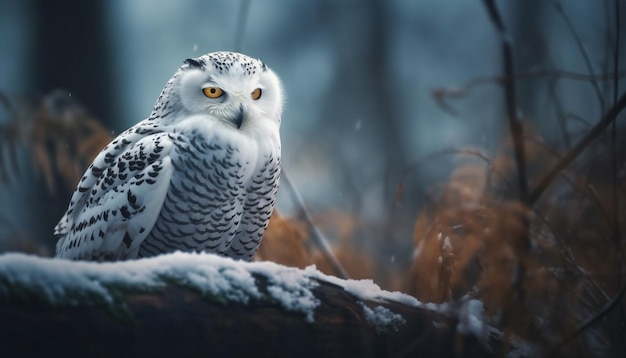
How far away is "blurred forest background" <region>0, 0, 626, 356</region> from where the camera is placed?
1.28 meters

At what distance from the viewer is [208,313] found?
1075 mm

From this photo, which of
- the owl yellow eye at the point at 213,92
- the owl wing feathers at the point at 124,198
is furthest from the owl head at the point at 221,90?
the owl wing feathers at the point at 124,198

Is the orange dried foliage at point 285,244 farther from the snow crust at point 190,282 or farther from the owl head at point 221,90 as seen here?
the snow crust at point 190,282

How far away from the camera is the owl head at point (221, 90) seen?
1496 millimetres

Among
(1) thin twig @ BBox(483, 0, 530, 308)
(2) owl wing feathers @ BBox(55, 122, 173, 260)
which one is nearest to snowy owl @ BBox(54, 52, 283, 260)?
(2) owl wing feathers @ BBox(55, 122, 173, 260)

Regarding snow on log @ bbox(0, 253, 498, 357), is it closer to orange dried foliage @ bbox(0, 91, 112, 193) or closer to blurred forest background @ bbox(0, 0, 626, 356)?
blurred forest background @ bbox(0, 0, 626, 356)

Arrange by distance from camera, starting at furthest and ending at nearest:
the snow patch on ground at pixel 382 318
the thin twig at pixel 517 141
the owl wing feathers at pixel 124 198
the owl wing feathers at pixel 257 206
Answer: the owl wing feathers at pixel 257 206, the owl wing feathers at pixel 124 198, the snow patch on ground at pixel 382 318, the thin twig at pixel 517 141

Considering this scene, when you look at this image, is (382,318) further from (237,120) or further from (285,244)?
(285,244)

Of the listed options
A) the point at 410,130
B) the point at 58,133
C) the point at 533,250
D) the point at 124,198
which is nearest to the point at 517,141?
the point at 533,250

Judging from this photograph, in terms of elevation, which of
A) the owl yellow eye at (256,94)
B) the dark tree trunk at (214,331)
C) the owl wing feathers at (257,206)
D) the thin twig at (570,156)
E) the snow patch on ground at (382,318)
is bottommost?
the dark tree trunk at (214,331)

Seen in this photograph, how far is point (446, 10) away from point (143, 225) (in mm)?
3487

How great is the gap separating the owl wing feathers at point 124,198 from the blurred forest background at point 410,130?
28 centimetres

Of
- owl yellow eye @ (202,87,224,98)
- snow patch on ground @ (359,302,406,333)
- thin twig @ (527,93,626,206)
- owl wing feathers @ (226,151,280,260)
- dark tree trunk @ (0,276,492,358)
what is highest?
thin twig @ (527,93,626,206)

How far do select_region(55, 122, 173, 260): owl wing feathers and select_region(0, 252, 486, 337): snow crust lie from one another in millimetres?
311
